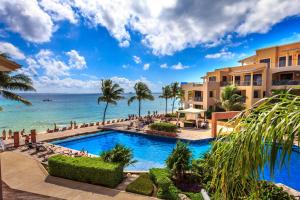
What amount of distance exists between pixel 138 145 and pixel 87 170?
10.8 meters

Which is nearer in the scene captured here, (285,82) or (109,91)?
(285,82)

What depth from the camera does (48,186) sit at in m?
9.21

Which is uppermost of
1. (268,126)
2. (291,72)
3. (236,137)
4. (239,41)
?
(239,41)

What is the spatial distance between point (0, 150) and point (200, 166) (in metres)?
15.7

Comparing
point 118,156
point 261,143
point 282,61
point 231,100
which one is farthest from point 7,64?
point 282,61

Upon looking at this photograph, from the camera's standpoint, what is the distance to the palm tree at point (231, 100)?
27.3 meters

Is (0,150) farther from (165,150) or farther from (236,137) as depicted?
(236,137)

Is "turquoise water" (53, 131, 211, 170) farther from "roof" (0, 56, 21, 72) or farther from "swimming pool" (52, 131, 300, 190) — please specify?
"roof" (0, 56, 21, 72)

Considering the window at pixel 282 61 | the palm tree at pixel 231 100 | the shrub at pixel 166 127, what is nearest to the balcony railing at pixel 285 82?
the window at pixel 282 61

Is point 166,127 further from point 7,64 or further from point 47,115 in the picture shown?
point 47,115

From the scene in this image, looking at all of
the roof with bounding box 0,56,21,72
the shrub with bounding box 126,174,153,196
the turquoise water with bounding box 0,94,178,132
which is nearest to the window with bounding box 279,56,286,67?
the shrub with bounding box 126,174,153,196

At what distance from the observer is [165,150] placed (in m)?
18.3

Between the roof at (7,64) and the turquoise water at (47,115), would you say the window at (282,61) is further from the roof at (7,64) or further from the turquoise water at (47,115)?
the turquoise water at (47,115)

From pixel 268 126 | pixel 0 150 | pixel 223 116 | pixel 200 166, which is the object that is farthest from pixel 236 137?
pixel 223 116
